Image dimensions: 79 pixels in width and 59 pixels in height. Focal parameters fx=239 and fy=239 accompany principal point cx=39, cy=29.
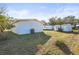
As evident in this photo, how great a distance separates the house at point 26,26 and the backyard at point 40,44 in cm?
4

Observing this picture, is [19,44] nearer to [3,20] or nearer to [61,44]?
[3,20]

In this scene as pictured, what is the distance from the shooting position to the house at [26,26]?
2070 mm

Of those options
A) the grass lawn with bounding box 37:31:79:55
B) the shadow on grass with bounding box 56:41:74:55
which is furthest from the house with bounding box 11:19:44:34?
the shadow on grass with bounding box 56:41:74:55

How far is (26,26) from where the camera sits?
6.82ft

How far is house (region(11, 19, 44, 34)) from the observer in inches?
81.5

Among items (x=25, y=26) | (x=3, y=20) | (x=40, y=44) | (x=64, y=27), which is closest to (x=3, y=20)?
(x=3, y=20)

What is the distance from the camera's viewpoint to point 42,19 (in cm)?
208

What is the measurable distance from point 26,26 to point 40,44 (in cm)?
20

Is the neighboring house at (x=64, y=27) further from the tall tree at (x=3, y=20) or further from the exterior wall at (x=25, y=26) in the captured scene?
the tall tree at (x=3, y=20)

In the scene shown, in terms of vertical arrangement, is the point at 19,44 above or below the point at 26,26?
below

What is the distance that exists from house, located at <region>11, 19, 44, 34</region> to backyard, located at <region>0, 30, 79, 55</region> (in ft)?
0.12

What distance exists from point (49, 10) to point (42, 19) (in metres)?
0.10

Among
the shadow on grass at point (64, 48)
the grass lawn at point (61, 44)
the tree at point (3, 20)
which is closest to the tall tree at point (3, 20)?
the tree at point (3, 20)

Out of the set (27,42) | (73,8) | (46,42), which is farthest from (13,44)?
(73,8)
